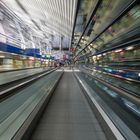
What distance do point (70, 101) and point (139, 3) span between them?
3.58 meters

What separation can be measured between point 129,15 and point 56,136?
3.06 meters

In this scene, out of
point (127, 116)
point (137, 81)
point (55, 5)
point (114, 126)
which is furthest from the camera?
point (55, 5)

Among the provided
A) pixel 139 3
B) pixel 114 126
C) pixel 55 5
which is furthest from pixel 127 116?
pixel 55 5

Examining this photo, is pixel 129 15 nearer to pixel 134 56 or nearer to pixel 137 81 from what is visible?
pixel 134 56

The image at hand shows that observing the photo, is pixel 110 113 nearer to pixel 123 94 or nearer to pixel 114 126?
pixel 123 94

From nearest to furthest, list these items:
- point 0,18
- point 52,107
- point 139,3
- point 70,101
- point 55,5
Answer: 1. point 139,3
2. point 52,107
3. point 70,101
4. point 55,5
5. point 0,18

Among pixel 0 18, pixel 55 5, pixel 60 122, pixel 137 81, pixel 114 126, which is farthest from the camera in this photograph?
pixel 0 18

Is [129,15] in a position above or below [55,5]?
below

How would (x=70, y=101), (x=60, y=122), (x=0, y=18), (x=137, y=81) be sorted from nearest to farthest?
(x=137, y=81), (x=60, y=122), (x=70, y=101), (x=0, y=18)

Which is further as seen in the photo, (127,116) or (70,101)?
(70,101)

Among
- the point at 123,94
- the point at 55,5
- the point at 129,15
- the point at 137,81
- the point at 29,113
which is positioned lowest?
the point at 29,113

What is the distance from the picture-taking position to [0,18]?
2127 centimetres

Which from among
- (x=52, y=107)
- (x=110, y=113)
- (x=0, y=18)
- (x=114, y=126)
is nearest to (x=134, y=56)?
(x=110, y=113)

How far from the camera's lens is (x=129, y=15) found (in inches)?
168
